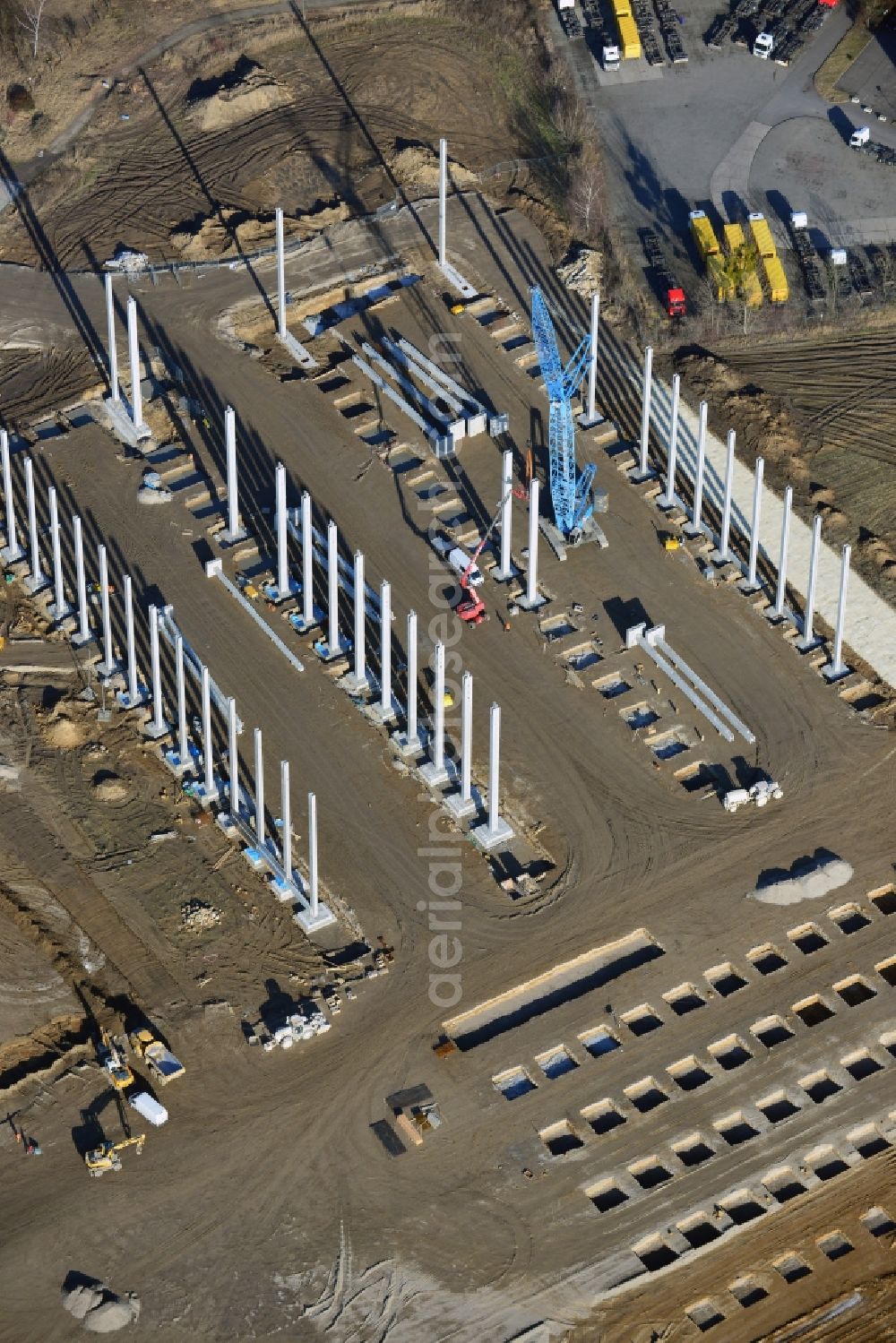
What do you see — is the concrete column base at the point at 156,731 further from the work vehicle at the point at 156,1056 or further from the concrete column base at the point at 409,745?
the work vehicle at the point at 156,1056

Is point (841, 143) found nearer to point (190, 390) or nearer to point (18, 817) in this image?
point (190, 390)

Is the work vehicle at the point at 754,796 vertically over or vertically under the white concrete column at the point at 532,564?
under

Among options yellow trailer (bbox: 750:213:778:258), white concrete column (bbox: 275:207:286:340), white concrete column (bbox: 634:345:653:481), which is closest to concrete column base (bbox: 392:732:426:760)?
white concrete column (bbox: 634:345:653:481)

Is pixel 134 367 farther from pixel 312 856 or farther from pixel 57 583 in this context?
pixel 312 856

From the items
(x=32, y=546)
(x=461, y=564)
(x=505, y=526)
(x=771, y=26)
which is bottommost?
(x=461, y=564)

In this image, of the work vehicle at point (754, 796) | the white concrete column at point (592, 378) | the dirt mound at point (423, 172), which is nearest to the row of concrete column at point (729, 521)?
the white concrete column at point (592, 378)

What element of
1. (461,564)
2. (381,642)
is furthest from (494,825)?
(461,564)
